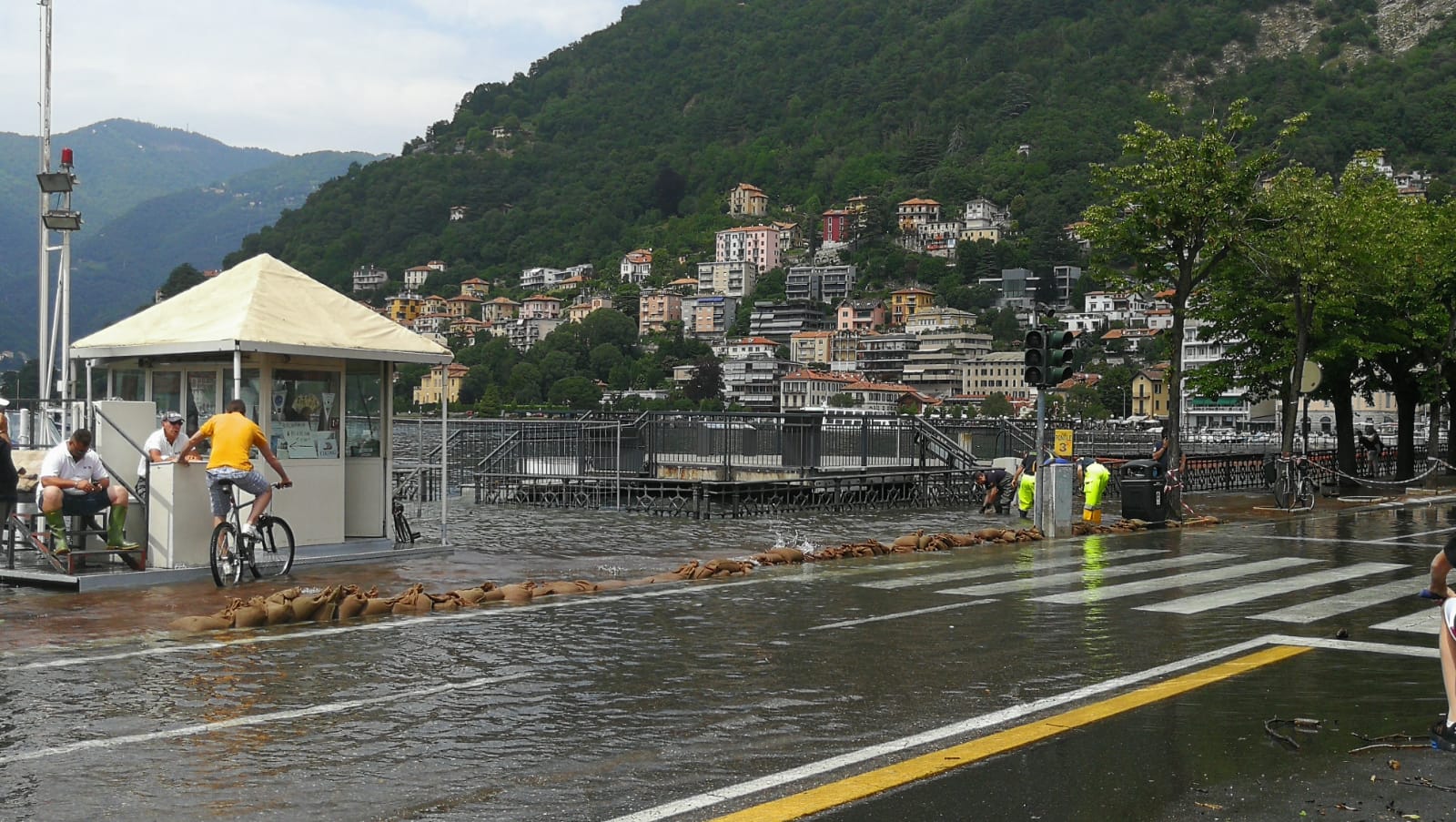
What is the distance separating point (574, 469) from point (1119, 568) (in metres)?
15.0

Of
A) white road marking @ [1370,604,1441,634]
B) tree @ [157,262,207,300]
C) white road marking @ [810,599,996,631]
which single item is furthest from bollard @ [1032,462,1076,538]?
tree @ [157,262,207,300]

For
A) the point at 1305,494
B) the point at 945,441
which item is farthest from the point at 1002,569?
the point at 945,441

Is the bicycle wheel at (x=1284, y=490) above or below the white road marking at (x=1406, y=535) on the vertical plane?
above

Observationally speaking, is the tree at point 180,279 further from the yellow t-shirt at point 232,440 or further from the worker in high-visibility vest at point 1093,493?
the yellow t-shirt at point 232,440

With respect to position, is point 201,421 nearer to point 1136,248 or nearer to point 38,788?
point 38,788

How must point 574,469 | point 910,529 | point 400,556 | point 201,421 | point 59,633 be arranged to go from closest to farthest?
point 59,633, point 201,421, point 400,556, point 910,529, point 574,469

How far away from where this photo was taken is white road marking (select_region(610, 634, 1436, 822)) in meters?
5.84

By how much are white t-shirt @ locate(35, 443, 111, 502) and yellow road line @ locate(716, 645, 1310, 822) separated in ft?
31.5

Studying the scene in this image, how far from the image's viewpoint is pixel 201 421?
49.6 feet

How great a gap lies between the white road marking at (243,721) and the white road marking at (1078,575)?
584cm

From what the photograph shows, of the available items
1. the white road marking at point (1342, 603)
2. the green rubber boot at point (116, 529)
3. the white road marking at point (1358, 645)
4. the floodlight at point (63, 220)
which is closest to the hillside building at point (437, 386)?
the floodlight at point (63, 220)

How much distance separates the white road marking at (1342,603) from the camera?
1145 cm

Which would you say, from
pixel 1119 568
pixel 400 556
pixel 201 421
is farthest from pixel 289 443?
pixel 1119 568

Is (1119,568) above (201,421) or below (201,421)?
below
